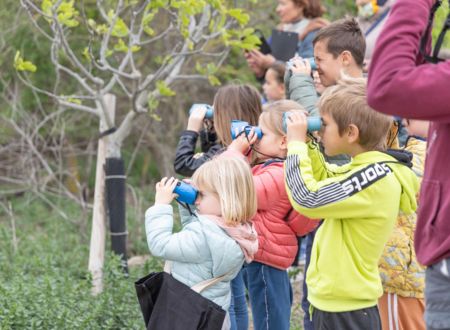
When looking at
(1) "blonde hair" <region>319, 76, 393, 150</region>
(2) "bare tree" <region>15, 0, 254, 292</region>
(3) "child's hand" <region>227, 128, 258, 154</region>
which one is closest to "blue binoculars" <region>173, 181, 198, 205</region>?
(3) "child's hand" <region>227, 128, 258, 154</region>

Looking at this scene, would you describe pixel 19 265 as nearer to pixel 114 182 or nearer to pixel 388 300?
pixel 114 182

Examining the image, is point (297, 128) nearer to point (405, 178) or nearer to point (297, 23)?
point (405, 178)

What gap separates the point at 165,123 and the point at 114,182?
14.1 ft

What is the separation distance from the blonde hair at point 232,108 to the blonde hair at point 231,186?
0.89 metres

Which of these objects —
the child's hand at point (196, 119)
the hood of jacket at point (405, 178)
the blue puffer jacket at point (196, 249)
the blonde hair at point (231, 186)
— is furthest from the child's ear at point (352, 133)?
the child's hand at point (196, 119)

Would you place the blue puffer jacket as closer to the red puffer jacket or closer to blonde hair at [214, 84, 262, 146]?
the red puffer jacket

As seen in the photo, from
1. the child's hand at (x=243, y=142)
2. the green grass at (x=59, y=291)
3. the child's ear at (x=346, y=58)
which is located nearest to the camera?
the child's hand at (x=243, y=142)

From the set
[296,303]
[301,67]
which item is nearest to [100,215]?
[296,303]

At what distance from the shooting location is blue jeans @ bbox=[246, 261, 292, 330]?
14.4ft

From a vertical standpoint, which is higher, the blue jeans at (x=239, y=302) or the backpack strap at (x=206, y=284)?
the backpack strap at (x=206, y=284)

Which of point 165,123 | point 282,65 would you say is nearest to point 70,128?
point 165,123

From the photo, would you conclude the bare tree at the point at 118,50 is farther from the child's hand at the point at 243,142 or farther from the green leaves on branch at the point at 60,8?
the child's hand at the point at 243,142

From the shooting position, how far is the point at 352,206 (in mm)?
3295

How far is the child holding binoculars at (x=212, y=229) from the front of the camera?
3.65 m
